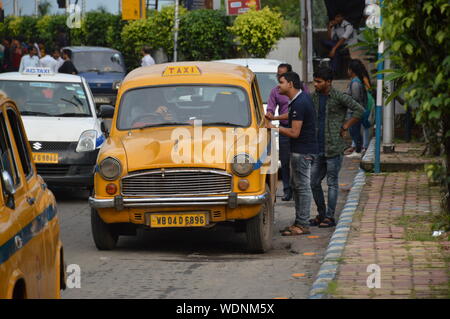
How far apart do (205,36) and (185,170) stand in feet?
90.5

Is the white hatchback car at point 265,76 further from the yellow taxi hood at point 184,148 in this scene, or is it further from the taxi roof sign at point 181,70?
the yellow taxi hood at point 184,148

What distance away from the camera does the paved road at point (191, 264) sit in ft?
28.9

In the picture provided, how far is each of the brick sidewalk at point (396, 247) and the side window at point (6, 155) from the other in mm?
2733

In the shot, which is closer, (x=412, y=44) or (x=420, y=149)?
(x=412, y=44)

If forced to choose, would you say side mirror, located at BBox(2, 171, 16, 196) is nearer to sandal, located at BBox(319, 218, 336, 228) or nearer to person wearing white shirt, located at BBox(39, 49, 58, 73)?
sandal, located at BBox(319, 218, 336, 228)

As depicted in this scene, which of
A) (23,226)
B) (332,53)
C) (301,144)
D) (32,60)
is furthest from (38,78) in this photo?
(32,60)

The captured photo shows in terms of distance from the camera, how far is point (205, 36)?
37500mm

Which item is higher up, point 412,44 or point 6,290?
point 412,44

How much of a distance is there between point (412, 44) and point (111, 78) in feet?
81.8

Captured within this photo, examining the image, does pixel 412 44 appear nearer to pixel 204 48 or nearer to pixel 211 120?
pixel 211 120

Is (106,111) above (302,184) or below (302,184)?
above

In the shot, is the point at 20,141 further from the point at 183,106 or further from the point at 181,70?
the point at 181,70

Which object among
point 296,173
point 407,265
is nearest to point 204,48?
point 296,173
